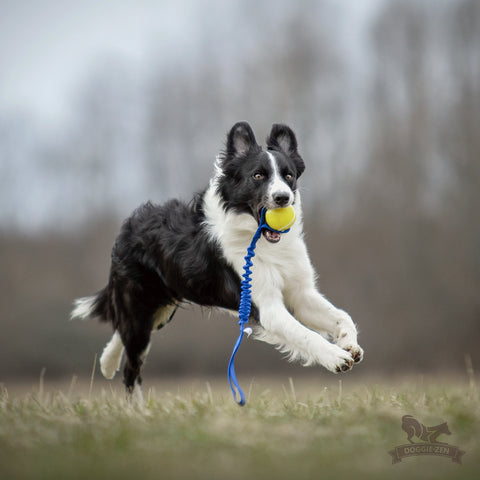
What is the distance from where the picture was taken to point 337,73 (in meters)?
21.7

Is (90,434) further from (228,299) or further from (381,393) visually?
(381,393)

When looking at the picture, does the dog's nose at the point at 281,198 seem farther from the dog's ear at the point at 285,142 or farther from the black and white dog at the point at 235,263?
the dog's ear at the point at 285,142

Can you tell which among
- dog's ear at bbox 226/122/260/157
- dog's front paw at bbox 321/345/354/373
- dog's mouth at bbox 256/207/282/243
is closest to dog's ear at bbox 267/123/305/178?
dog's ear at bbox 226/122/260/157

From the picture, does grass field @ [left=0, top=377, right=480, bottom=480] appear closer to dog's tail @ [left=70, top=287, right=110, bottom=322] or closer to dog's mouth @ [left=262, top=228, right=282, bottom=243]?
dog's mouth @ [left=262, top=228, right=282, bottom=243]

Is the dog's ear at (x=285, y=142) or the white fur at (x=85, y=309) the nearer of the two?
the dog's ear at (x=285, y=142)

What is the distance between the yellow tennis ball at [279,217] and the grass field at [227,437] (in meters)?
1.38

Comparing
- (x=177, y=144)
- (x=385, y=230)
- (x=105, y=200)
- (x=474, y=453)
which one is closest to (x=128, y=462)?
(x=474, y=453)

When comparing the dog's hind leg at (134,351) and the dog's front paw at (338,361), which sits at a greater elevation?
the dog's front paw at (338,361)

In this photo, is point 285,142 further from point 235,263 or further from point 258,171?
point 235,263

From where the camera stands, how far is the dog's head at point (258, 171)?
4969mm

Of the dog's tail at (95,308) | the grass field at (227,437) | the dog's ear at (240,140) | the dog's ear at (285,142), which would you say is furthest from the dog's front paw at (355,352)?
the dog's tail at (95,308)

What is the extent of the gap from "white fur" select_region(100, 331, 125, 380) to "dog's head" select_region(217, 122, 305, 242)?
217 centimetres

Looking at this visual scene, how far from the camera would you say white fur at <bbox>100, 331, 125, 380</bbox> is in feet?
21.4

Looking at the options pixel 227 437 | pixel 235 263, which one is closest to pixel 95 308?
pixel 235 263
